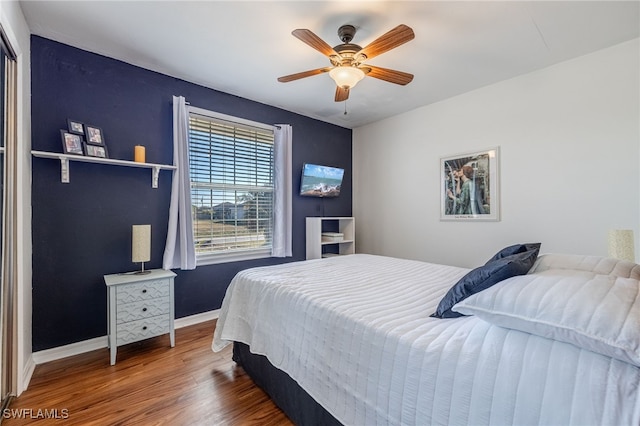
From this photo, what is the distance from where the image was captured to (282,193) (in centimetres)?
365

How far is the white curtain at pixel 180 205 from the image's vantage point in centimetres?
282

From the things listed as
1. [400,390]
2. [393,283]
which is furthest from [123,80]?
[400,390]

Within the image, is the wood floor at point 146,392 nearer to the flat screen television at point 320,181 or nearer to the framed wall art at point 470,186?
the flat screen television at point 320,181

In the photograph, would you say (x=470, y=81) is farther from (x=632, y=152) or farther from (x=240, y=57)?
(x=240, y=57)

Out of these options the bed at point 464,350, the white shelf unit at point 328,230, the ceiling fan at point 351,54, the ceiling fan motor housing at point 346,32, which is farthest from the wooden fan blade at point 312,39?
the white shelf unit at point 328,230

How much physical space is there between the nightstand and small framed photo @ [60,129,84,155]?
1.07 metres

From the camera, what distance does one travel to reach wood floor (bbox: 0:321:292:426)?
1644 mm

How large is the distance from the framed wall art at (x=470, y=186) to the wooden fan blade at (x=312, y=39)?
2.13 metres

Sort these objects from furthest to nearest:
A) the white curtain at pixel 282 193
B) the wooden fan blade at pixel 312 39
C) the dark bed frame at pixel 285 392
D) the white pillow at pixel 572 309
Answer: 1. the white curtain at pixel 282 193
2. the wooden fan blade at pixel 312 39
3. the dark bed frame at pixel 285 392
4. the white pillow at pixel 572 309

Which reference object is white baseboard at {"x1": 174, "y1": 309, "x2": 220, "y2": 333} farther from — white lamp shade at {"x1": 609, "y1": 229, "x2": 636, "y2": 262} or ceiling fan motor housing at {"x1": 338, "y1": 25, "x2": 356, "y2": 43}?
white lamp shade at {"x1": 609, "y1": 229, "x2": 636, "y2": 262}

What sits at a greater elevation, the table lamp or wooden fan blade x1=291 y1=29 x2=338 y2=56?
wooden fan blade x1=291 y1=29 x2=338 y2=56

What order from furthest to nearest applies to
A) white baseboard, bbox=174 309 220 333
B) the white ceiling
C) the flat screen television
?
the flat screen television → white baseboard, bbox=174 309 220 333 → the white ceiling

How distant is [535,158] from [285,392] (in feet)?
10.2

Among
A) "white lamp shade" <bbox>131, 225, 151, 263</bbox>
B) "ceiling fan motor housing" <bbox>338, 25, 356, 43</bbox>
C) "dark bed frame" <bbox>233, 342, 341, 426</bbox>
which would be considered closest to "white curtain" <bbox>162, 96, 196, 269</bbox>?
"white lamp shade" <bbox>131, 225, 151, 263</bbox>
